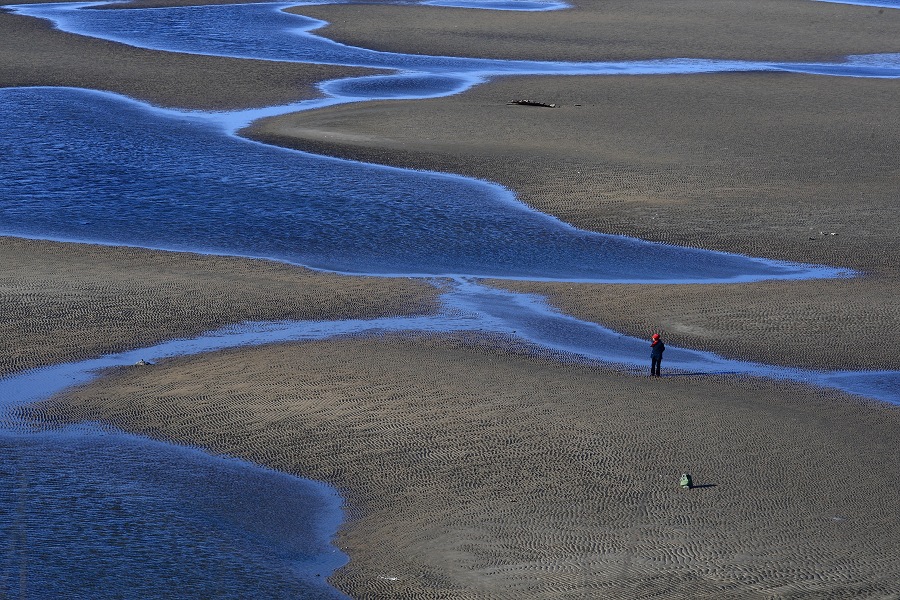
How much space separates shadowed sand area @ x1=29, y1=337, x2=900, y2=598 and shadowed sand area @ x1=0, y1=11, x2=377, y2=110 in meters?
23.7

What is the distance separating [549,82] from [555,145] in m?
10.3

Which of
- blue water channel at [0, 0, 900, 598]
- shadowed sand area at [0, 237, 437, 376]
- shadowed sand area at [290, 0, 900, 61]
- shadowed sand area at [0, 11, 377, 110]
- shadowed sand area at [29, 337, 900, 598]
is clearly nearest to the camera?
shadowed sand area at [29, 337, 900, 598]

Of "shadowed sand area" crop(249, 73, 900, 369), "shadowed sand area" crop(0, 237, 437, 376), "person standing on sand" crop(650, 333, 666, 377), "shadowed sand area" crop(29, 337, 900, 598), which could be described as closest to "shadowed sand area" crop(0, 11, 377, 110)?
"shadowed sand area" crop(249, 73, 900, 369)

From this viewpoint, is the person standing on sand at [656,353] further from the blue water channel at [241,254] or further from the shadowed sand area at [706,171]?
the shadowed sand area at [706,171]

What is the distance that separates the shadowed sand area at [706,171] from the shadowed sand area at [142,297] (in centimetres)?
332

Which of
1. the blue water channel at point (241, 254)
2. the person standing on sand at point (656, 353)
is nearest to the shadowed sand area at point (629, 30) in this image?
the blue water channel at point (241, 254)

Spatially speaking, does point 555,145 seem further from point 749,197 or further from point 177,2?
point 177,2

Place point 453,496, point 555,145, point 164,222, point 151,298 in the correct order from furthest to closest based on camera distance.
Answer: point 555,145 < point 164,222 < point 151,298 < point 453,496

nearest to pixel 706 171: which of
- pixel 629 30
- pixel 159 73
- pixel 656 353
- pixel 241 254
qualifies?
pixel 241 254

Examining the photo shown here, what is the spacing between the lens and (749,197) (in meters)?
29.0

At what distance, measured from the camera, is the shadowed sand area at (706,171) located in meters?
21.1

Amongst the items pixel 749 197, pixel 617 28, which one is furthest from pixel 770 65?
pixel 749 197

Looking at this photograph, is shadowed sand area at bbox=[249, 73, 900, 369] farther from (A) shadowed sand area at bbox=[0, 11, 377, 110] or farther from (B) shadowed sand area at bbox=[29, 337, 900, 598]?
(A) shadowed sand area at bbox=[0, 11, 377, 110]

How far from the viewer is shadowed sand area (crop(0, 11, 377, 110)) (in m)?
41.6
